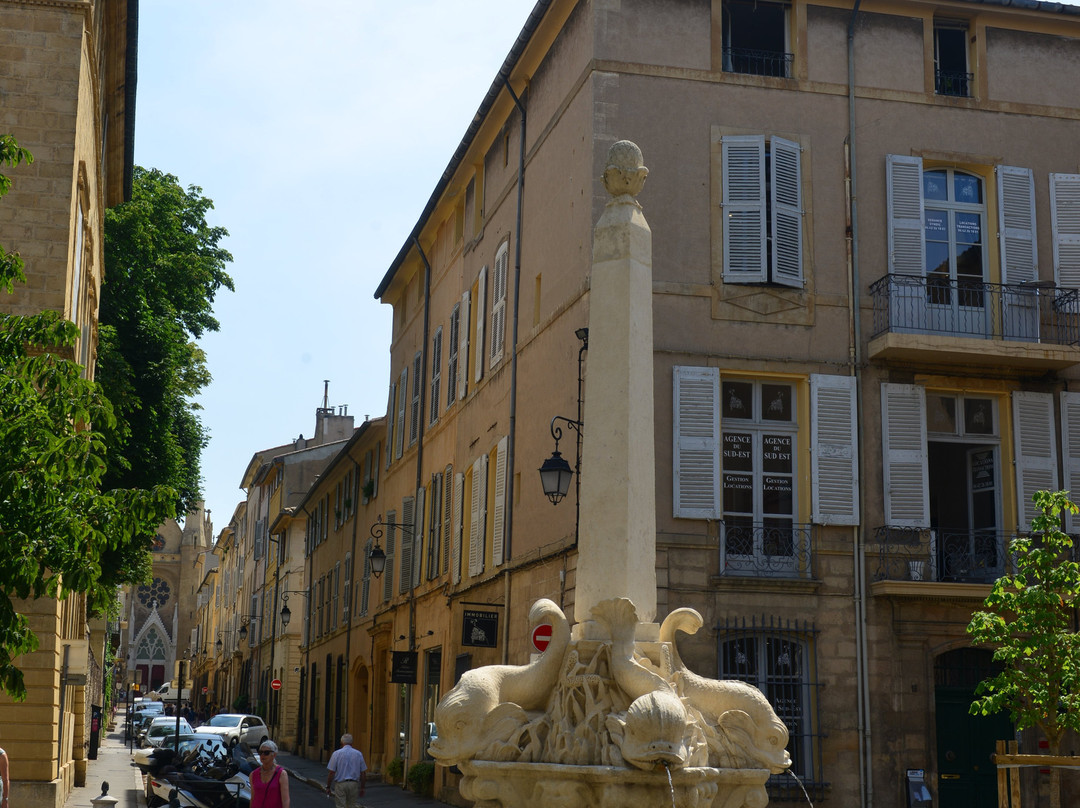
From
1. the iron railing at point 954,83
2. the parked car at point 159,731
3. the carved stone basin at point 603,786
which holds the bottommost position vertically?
the parked car at point 159,731

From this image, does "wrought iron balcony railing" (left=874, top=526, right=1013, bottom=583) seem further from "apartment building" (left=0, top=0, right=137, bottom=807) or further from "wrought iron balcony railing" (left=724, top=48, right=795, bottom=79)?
"apartment building" (left=0, top=0, right=137, bottom=807)

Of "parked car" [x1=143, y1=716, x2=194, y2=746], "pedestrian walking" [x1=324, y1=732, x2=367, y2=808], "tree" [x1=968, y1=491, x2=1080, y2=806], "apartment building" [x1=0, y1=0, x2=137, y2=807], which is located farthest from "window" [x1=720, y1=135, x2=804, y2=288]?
"parked car" [x1=143, y1=716, x2=194, y2=746]

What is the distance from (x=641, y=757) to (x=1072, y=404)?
13988 millimetres

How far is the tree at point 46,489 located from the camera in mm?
10555

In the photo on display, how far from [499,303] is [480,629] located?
6.26 metres

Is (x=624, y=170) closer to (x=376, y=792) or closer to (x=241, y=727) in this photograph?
(x=376, y=792)

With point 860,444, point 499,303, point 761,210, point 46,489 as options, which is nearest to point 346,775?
point 860,444

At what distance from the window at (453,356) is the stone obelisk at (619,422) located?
19.8 metres

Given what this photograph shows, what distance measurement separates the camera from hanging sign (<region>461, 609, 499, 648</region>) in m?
21.8

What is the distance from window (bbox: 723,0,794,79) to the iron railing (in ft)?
7.74

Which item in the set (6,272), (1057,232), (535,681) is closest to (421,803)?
(1057,232)

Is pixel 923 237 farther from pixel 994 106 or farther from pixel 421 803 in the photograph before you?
pixel 421 803

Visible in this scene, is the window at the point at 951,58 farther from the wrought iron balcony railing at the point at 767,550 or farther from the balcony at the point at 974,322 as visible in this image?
the wrought iron balcony railing at the point at 767,550

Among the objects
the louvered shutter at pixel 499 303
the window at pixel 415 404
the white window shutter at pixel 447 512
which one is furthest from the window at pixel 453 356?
the louvered shutter at pixel 499 303
